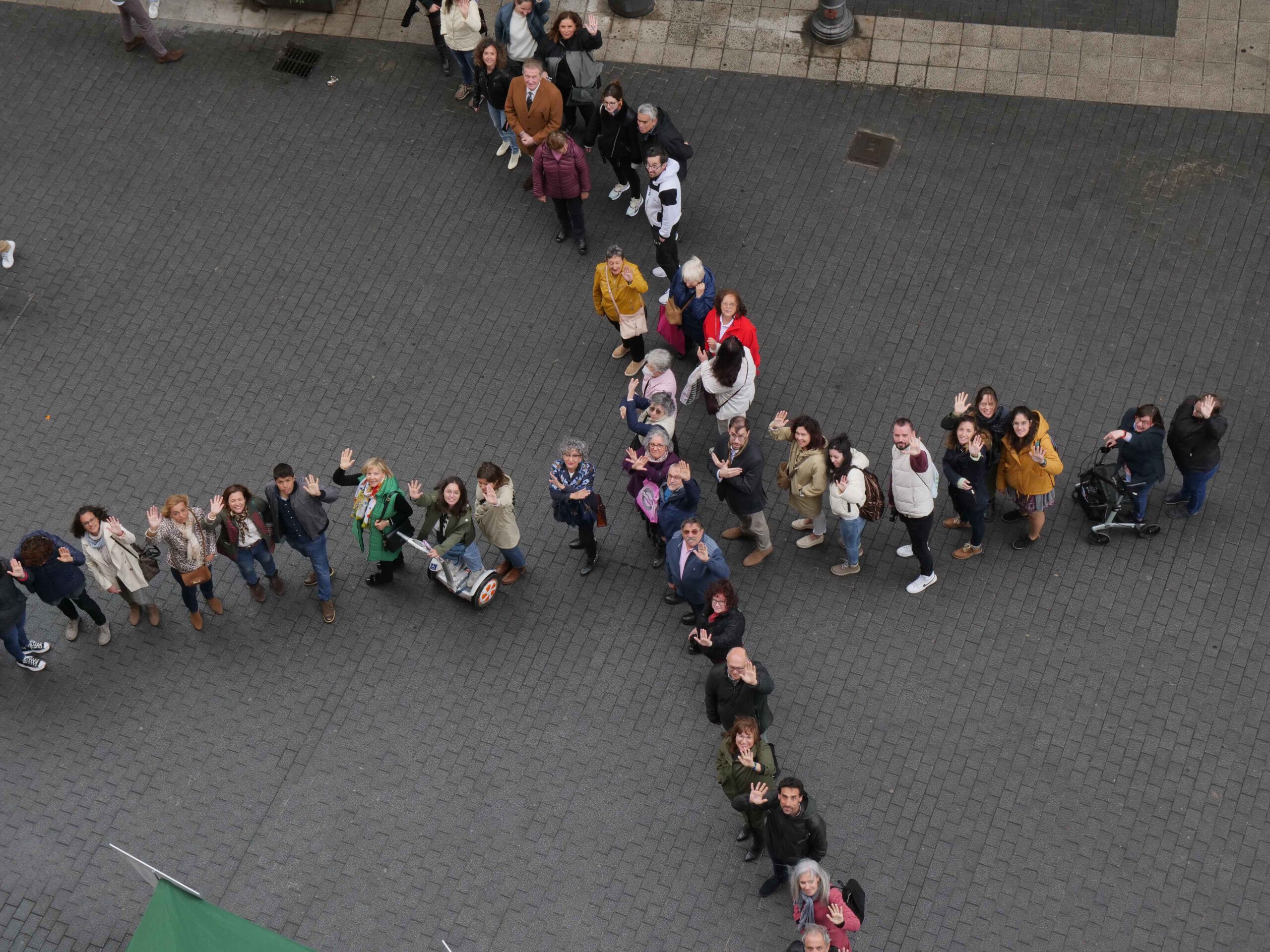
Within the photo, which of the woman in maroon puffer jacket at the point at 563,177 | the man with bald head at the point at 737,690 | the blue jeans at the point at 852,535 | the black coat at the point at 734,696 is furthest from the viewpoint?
the woman in maroon puffer jacket at the point at 563,177

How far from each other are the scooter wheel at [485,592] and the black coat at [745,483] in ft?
6.46

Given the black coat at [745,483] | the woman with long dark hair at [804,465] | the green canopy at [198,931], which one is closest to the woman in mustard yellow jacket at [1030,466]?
the woman with long dark hair at [804,465]

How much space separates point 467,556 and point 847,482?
3.06 meters

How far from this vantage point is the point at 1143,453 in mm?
11539

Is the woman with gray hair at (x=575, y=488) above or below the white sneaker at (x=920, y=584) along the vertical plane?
below

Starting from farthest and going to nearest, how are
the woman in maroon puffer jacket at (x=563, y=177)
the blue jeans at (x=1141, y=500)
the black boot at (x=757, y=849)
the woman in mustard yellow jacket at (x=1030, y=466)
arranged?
1. the woman in maroon puffer jacket at (x=563, y=177)
2. the blue jeans at (x=1141, y=500)
3. the woman in mustard yellow jacket at (x=1030, y=466)
4. the black boot at (x=757, y=849)

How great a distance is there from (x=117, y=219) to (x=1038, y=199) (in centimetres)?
907

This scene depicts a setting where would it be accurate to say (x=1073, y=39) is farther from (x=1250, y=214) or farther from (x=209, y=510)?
(x=209, y=510)

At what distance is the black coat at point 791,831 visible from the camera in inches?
375

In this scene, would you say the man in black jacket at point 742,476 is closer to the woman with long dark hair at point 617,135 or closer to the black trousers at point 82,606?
the woman with long dark hair at point 617,135

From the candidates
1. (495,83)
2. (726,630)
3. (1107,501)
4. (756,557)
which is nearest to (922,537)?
(756,557)

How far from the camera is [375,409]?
13.2 m

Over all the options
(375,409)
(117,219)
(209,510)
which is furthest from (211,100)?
(209,510)

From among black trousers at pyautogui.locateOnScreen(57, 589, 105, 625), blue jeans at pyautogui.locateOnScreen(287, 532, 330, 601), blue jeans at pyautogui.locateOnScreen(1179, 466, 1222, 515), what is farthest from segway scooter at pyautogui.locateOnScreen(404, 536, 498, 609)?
blue jeans at pyautogui.locateOnScreen(1179, 466, 1222, 515)
